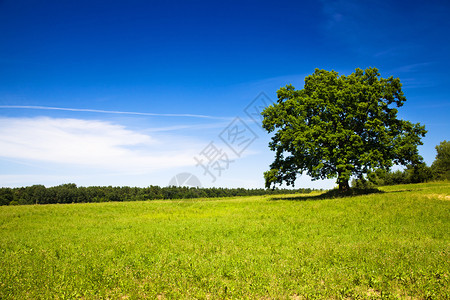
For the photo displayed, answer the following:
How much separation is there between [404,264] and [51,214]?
30991 millimetres

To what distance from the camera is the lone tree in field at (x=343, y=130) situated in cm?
2827

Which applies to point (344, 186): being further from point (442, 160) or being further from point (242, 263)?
point (442, 160)

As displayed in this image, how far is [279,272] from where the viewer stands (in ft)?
25.0

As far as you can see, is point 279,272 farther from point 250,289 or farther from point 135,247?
point 135,247

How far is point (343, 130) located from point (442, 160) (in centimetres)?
7153

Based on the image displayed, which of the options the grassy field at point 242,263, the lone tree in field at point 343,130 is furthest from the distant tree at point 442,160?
the grassy field at point 242,263

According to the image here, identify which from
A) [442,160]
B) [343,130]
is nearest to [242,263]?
[343,130]

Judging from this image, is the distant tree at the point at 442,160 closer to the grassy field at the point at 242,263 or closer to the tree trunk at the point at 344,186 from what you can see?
the tree trunk at the point at 344,186

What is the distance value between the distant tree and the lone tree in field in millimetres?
57020

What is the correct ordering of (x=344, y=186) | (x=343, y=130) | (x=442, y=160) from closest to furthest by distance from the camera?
(x=343, y=130) < (x=344, y=186) < (x=442, y=160)

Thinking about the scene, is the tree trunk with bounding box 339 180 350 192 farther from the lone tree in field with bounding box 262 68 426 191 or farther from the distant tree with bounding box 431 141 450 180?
the distant tree with bounding box 431 141 450 180

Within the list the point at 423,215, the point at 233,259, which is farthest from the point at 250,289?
the point at 423,215

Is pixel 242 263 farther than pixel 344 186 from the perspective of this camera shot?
No

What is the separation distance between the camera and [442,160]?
7688 centimetres
